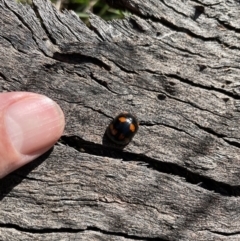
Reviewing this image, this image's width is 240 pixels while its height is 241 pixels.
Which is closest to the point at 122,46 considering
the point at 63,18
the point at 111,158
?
the point at 63,18

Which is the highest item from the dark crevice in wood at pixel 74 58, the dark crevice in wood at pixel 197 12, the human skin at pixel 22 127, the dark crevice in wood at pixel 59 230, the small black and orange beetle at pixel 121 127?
the dark crevice in wood at pixel 197 12

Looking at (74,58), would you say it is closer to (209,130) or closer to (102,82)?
(102,82)

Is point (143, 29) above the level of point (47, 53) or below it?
above

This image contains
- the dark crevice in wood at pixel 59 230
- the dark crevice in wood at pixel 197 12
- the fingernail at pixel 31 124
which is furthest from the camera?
the dark crevice in wood at pixel 197 12

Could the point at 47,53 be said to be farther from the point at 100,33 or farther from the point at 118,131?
the point at 118,131

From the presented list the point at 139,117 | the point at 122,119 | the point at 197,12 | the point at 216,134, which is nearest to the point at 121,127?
the point at 122,119

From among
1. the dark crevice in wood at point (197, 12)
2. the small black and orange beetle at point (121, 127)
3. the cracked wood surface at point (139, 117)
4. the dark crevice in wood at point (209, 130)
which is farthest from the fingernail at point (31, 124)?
the dark crevice in wood at point (197, 12)

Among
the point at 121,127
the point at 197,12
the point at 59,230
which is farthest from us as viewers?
the point at 197,12

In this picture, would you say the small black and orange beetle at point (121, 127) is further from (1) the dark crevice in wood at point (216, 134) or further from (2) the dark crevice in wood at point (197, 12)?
(2) the dark crevice in wood at point (197, 12)
